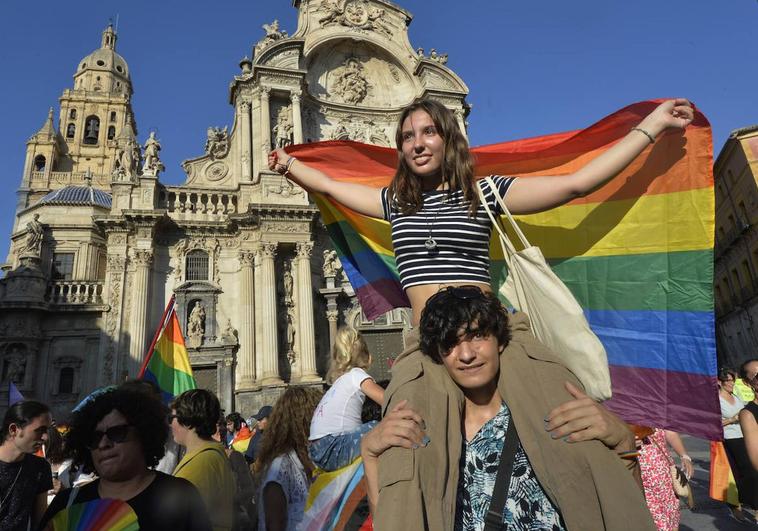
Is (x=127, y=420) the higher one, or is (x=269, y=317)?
(x=269, y=317)

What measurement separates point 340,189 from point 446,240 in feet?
2.82

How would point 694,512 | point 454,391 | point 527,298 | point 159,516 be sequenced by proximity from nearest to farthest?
point 454,391 < point 527,298 < point 159,516 < point 694,512

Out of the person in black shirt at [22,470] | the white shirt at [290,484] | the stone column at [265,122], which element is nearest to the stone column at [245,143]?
the stone column at [265,122]

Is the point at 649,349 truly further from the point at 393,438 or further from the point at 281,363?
the point at 281,363

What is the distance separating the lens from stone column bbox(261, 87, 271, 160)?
22.5 meters

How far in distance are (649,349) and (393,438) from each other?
1.92 metres

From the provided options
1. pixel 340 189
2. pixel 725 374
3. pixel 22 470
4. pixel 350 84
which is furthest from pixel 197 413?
pixel 350 84

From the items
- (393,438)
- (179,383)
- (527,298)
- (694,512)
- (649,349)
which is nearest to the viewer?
(393,438)

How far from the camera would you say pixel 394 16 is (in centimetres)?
2848

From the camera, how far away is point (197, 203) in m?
22.0

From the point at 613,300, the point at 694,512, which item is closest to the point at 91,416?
the point at 613,300

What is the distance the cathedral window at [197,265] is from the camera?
68.6 feet

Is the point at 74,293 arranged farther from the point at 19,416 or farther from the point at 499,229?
the point at 499,229

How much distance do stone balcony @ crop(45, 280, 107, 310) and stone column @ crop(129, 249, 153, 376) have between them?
2.11 meters
